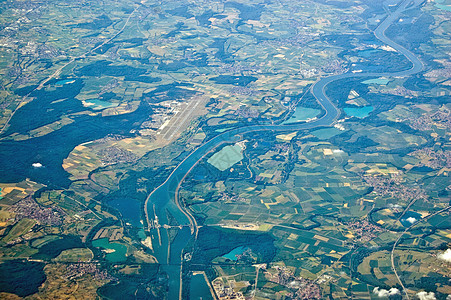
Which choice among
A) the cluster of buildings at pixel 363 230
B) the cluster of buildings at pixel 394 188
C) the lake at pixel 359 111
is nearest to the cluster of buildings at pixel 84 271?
the cluster of buildings at pixel 363 230

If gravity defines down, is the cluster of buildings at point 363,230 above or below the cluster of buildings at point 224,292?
above

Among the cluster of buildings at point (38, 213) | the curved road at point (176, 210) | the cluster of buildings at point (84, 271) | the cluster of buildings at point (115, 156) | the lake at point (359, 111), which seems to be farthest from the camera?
the lake at point (359, 111)

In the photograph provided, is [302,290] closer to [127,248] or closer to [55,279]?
[127,248]

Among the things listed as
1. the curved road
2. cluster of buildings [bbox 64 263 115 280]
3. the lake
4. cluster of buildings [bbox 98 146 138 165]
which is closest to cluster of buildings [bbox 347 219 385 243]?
the curved road

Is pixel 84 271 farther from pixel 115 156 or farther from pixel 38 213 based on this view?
pixel 115 156

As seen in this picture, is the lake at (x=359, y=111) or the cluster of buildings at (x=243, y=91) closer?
the lake at (x=359, y=111)

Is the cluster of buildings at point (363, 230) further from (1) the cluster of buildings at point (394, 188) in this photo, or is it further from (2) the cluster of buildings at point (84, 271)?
(2) the cluster of buildings at point (84, 271)

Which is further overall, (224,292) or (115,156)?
(115,156)

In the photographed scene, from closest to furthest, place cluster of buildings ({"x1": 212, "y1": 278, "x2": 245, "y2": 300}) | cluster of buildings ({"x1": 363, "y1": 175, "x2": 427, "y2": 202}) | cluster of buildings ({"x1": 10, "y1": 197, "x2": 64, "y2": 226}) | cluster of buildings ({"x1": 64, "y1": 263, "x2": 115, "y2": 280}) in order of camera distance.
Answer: cluster of buildings ({"x1": 212, "y1": 278, "x2": 245, "y2": 300}) → cluster of buildings ({"x1": 64, "y1": 263, "x2": 115, "y2": 280}) → cluster of buildings ({"x1": 10, "y1": 197, "x2": 64, "y2": 226}) → cluster of buildings ({"x1": 363, "y1": 175, "x2": 427, "y2": 202})

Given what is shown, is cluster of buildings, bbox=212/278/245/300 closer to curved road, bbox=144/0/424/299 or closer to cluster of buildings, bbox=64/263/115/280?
curved road, bbox=144/0/424/299

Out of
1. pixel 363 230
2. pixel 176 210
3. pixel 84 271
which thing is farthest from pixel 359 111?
pixel 84 271

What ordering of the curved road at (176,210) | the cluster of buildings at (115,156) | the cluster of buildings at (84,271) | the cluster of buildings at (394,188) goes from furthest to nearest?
the cluster of buildings at (115,156) < the cluster of buildings at (394,188) < the curved road at (176,210) < the cluster of buildings at (84,271)

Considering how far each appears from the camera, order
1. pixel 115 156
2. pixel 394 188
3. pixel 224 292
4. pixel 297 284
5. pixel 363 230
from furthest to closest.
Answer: pixel 115 156 → pixel 394 188 → pixel 363 230 → pixel 297 284 → pixel 224 292
